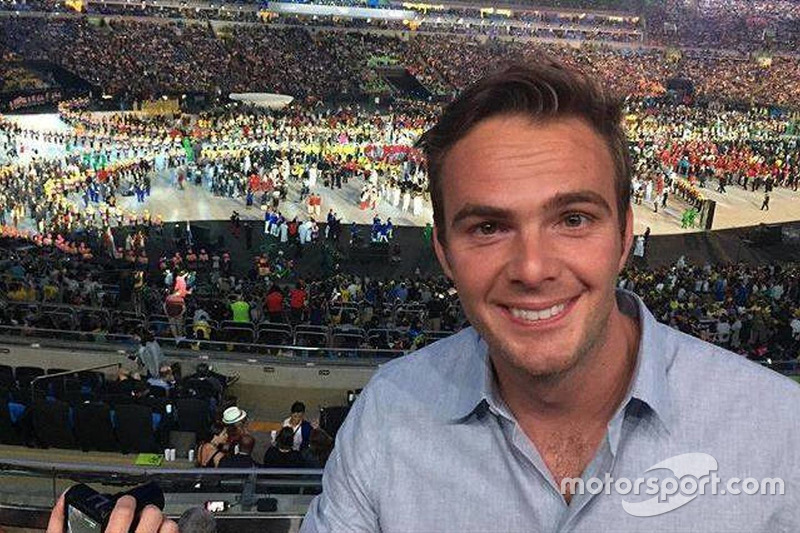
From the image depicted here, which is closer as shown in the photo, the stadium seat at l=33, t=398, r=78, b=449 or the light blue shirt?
the light blue shirt

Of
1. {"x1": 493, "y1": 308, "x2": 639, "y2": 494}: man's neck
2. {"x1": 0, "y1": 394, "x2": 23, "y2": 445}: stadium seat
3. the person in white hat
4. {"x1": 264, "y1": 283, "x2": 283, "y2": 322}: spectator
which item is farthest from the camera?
{"x1": 264, "y1": 283, "x2": 283, "y2": 322}: spectator

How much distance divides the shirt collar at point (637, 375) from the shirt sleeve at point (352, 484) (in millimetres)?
220

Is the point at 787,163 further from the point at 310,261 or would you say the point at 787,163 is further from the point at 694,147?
the point at 310,261

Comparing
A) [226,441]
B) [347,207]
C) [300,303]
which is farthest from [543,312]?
[347,207]

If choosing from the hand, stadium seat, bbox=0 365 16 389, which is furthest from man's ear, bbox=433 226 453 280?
stadium seat, bbox=0 365 16 389

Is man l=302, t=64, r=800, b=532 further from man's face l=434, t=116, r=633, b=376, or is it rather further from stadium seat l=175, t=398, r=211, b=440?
stadium seat l=175, t=398, r=211, b=440

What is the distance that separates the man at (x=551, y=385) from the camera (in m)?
1.51

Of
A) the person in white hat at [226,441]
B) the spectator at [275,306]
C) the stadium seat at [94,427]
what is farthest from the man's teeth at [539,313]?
the spectator at [275,306]

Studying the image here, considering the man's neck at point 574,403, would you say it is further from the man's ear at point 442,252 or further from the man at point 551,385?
the man's ear at point 442,252

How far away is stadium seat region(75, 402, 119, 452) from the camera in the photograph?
7.43 metres

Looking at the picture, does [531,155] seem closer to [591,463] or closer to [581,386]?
[581,386]

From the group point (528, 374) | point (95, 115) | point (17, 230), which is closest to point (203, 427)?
point (528, 374)

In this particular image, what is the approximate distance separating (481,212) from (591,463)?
598 mm

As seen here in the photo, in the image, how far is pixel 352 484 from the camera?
1.71 meters
